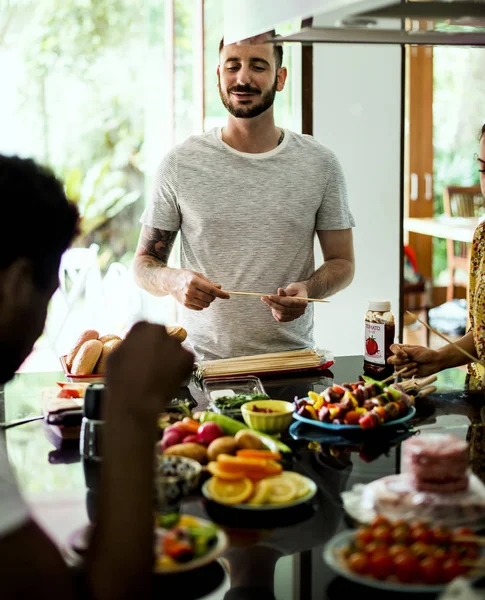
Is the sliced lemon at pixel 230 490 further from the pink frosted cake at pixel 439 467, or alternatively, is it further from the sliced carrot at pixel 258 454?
the pink frosted cake at pixel 439 467

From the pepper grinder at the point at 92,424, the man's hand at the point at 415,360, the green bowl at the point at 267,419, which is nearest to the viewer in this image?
the pepper grinder at the point at 92,424

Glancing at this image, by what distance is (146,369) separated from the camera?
1197mm

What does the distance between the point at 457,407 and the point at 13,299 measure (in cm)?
147

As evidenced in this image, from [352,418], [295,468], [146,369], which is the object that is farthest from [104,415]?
[352,418]

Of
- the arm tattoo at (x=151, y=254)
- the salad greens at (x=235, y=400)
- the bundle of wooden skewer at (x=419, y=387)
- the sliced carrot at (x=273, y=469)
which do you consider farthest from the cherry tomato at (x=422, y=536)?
the arm tattoo at (x=151, y=254)

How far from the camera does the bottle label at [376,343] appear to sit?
2.51 meters

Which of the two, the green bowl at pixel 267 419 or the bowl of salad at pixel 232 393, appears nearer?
the green bowl at pixel 267 419

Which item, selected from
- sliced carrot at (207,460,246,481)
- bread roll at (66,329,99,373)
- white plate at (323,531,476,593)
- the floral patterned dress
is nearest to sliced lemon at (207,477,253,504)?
sliced carrot at (207,460,246,481)

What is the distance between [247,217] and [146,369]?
5.78 feet

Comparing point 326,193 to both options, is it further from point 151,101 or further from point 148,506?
point 151,101

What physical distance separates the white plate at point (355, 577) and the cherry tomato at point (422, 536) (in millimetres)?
86

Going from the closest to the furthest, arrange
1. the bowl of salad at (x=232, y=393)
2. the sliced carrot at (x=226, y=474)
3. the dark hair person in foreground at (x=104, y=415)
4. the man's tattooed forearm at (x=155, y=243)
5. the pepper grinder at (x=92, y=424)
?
1. the dark hair person in foreground at (x=104, y=415)
2. the sliced carrot at (x=226, y=474)
3. the pepper grinder at (x=92, y=424)
4. the bowl of salad at (x=232, y=393)
5. the man's tattooed forearm at (x=155, y=243)

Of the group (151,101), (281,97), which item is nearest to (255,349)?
(281,97)

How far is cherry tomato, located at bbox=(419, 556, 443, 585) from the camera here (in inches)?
49.5
